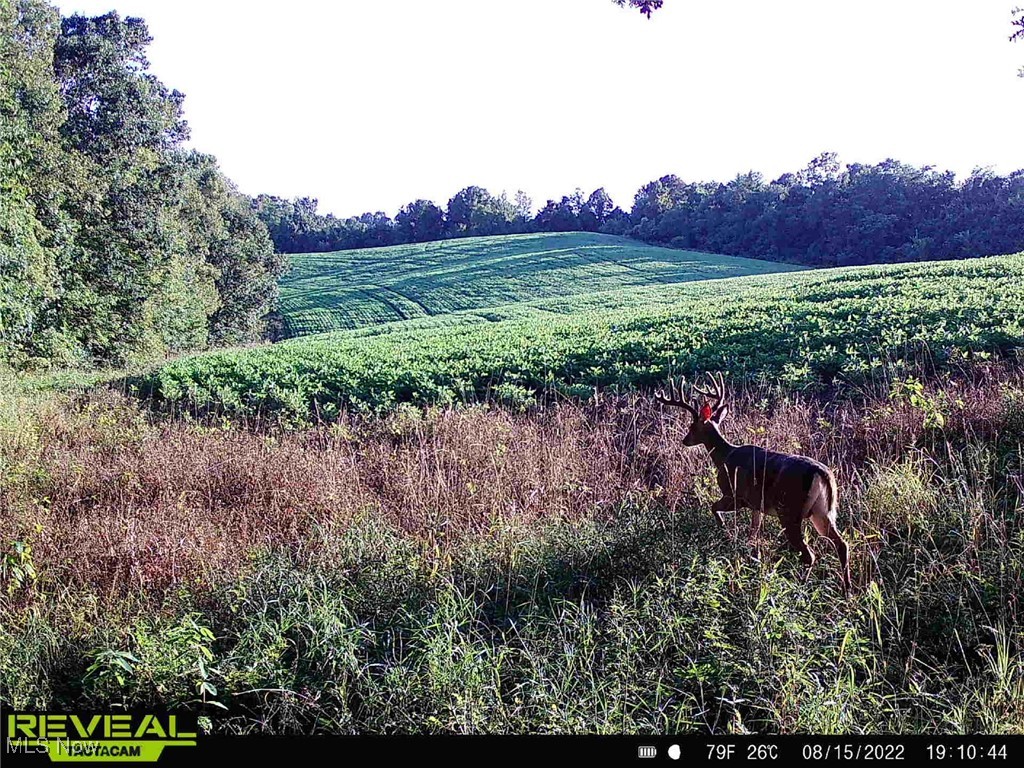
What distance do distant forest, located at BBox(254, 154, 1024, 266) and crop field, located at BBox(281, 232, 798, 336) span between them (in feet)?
37.9

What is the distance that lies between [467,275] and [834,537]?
4831 centimetres

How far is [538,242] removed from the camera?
217 ft

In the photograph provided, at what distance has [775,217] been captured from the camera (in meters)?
68.3

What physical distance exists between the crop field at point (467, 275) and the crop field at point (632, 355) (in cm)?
2281

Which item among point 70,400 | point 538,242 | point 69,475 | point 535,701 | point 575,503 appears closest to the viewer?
point 535,701

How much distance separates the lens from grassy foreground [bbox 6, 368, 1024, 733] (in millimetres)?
3236

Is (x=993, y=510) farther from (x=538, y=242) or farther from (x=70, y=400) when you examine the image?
(x=538, y=242)

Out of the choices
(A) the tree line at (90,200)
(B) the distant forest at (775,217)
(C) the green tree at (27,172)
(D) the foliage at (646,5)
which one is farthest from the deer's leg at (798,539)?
(B) the distant forest at (775,217)

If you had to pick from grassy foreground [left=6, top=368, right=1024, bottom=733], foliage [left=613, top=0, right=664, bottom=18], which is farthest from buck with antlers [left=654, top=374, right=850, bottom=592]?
foliage [left=613, top=0, right=664, bottom=18]

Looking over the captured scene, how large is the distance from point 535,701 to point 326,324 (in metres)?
40.3

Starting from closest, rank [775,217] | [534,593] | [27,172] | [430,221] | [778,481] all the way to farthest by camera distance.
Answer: [778,481], [534,593], [27,172], [775,217], [430,221]

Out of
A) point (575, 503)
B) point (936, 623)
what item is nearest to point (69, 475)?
point (575, 503)

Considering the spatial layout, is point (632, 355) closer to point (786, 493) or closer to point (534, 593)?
point (786, 493)
